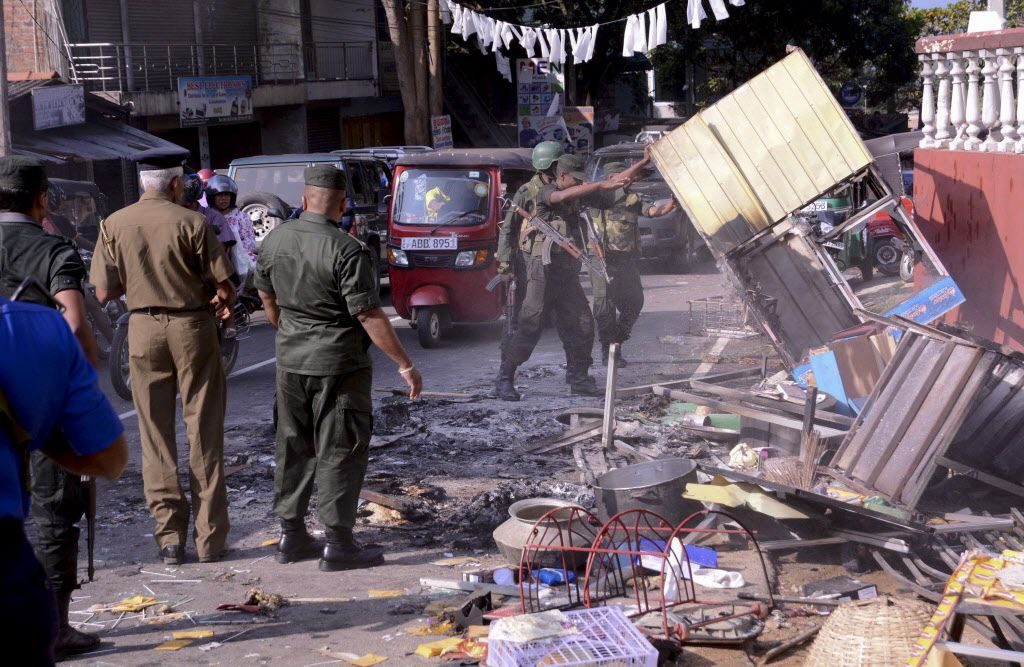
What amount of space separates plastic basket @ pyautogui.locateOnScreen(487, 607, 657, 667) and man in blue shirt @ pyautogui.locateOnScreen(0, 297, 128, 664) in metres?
1.84

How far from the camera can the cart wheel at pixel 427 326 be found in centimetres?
1192

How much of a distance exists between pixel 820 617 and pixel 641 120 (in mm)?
38900

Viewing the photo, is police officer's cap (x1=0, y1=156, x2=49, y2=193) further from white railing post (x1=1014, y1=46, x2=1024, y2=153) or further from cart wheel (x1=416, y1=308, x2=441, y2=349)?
cart wheel (x1=416, y1=308, x2=441, y2=349)

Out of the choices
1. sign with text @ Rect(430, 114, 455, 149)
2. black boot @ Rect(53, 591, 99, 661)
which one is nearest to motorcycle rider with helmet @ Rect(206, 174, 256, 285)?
black boot @ Rect(53, 591, 99, 661)

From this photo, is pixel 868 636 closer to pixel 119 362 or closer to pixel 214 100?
pixel 119 362

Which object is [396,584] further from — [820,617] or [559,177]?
[559,177]

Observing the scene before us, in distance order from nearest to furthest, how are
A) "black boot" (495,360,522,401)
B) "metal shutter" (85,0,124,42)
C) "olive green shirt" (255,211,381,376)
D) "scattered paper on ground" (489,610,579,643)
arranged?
1. "scattered paper on ground" (489,610,579,643)
2. "olive green shirt" (255,211,381,376)
3. "black boot" (495,360,522,401)
4. "metal shutter" (85,0,124,42)

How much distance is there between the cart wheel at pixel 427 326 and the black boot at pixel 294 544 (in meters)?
6.19

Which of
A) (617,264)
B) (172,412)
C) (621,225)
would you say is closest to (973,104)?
(621,225)

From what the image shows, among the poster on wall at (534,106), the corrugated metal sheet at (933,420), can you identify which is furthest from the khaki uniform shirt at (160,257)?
the poster on wall at (534,106)

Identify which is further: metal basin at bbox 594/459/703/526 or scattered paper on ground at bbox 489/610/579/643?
metal basin at bbox 594/459/703/526

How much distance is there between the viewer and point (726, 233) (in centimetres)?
896

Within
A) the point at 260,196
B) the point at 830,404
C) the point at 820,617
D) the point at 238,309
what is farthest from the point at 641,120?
the point at 820,617

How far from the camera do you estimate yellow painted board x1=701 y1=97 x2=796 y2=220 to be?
28.8ft
